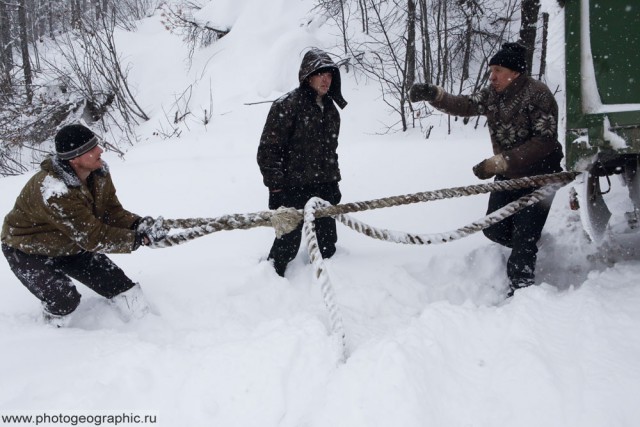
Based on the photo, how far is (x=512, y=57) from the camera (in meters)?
2.68

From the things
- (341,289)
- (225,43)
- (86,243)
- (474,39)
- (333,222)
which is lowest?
(341,289)

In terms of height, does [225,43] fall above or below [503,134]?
above

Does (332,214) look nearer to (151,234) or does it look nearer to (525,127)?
(151,234)

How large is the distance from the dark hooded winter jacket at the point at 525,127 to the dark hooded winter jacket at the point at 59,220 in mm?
2244

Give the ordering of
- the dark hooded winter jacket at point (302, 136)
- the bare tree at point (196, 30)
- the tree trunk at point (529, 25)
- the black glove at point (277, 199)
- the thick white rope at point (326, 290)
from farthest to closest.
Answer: the bare tree at point (196, 30) → the tree trunk at point (529, 25) → the black glove at point (277, 199) → the dark hooded winter jacket at point (302, 136) → the thick white rope at point (326, 290)

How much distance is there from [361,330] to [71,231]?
1.68 metres

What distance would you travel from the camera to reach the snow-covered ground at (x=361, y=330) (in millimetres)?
1916

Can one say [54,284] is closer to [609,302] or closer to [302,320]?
[302,320]

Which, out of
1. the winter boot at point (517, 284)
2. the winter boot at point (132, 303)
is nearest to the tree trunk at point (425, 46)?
the winter boot at point (517, 284)

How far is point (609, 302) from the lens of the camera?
7.89 ft

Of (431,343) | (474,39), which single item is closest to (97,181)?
(431,343)

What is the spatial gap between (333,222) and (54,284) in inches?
71.1

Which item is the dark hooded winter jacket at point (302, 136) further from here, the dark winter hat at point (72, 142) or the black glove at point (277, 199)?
the dark winter hat at point (72, 142)

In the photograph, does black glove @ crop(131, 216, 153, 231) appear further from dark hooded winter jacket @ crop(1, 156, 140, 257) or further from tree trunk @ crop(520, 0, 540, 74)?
tree trunk @ crop(520, 0, 540, 74)
